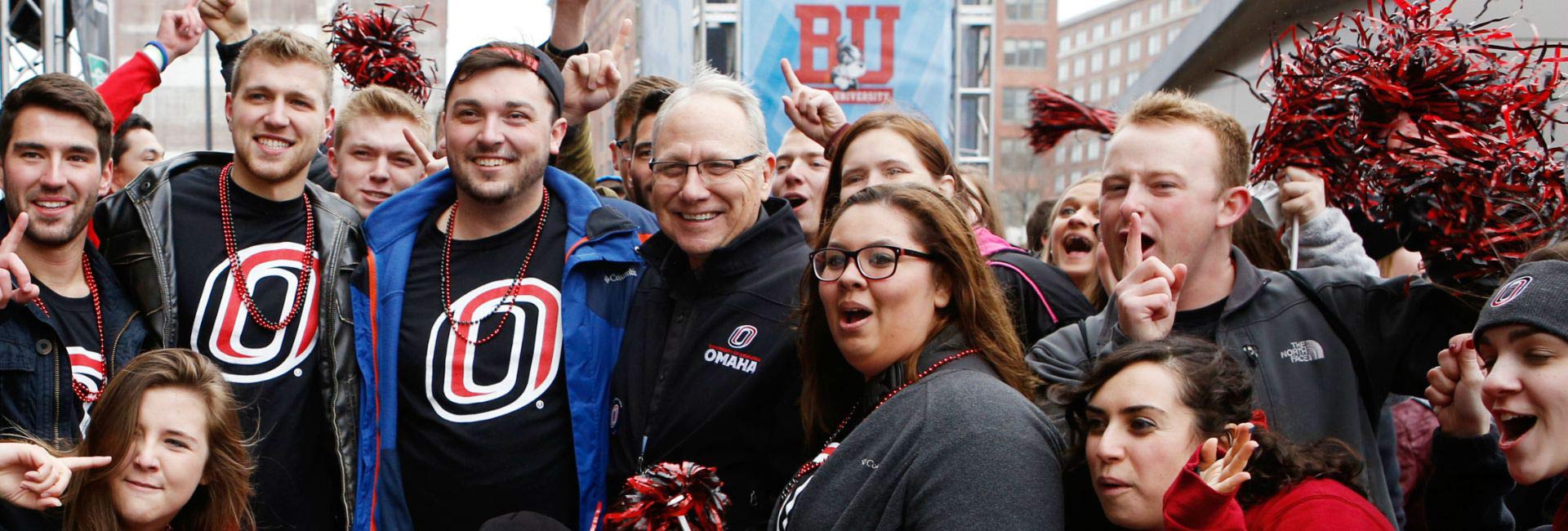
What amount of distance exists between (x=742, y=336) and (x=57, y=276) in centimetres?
200

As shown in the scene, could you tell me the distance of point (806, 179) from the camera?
470 centimetres

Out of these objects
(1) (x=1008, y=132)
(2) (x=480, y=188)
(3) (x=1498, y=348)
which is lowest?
(3) (x=1498, y=348)

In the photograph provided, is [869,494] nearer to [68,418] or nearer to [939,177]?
[939,177]

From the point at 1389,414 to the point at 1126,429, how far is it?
178cm

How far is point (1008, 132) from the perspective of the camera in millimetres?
98188

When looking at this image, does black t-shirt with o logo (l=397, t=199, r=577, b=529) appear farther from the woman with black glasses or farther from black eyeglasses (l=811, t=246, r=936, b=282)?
black eyeglasses (l=811, t=246, r=936, b=282)

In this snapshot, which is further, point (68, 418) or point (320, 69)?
point (320, 69)

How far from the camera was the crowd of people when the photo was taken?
2.50m

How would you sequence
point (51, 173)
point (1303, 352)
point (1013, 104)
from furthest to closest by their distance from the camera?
point (1013, 104) → point (51, 173) → point (1303, 352)

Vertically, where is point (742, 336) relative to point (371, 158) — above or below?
below

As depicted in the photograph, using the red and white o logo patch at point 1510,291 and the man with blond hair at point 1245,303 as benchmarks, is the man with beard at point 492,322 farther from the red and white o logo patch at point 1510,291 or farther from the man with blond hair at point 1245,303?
the red and white o logo patch at point 1510,291

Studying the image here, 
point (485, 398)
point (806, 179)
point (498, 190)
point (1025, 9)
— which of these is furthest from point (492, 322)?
point (1025, 9)

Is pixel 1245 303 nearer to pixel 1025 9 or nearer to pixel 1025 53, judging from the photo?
pixel 1025 53

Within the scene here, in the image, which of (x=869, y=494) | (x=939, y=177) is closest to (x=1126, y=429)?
(x=869, y=494)
